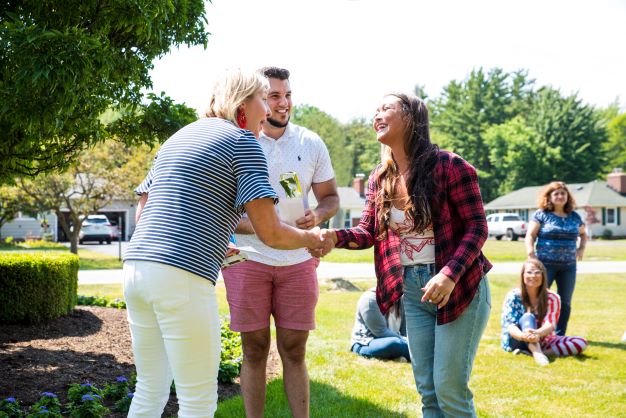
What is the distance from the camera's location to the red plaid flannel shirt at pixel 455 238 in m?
3.08

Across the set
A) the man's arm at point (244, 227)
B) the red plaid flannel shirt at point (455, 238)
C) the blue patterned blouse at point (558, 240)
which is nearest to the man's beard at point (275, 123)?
A: the man's arm at point (244, 227)

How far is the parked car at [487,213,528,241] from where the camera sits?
4162cm

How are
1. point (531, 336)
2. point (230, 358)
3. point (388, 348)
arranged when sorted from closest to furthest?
point (230, 358) → point (388, 348) → point (531, 336)

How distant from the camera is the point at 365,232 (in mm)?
3533

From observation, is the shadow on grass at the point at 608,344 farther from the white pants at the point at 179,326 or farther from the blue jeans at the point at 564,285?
the white pants at the point at 179,326

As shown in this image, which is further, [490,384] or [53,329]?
[53,329]

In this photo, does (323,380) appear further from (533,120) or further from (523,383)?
(533,120)

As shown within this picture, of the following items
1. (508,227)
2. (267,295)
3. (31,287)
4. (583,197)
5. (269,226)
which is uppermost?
(583,197)

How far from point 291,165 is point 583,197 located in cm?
4971

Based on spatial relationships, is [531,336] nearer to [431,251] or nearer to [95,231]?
[431,251]

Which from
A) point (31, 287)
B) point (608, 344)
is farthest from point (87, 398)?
point (608, 344)

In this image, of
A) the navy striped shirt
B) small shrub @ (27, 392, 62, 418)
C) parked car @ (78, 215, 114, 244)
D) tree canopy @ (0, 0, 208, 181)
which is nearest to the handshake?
the navy striped shirt

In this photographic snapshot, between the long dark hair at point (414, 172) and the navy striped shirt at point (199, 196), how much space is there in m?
0.86

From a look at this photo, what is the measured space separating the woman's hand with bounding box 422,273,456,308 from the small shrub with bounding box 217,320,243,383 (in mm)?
3049
